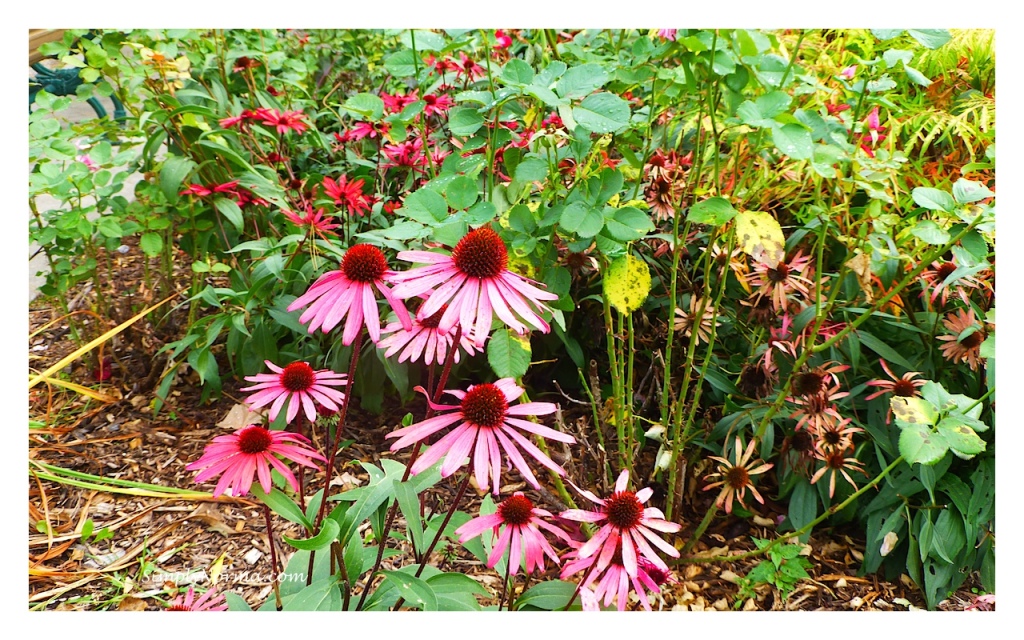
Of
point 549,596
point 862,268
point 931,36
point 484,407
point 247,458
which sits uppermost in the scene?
point 931,36

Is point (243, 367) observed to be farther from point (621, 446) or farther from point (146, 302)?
point (621, 446)

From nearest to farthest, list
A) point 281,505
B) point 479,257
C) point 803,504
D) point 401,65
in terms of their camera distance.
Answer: point 479,257, point 281,505, point 401,65, point 803,504

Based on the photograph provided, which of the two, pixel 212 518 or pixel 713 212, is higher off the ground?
pixel 713 212

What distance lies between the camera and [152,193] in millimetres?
1627

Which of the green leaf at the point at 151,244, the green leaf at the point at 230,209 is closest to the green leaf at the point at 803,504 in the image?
the green leaf at the point at 230,209

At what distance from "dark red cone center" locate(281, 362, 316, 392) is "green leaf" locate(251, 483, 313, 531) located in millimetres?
118

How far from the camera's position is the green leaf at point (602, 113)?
80 cm

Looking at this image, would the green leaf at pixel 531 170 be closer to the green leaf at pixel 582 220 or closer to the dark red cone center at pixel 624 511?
the green leaf at pixel 582 220

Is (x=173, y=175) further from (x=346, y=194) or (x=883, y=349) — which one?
(x=883, y=349)

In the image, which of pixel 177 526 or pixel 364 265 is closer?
pixel 364 265

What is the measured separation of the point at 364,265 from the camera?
2.30 feet

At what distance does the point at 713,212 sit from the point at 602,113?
22 cm

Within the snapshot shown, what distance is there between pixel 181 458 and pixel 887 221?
1.43 meters

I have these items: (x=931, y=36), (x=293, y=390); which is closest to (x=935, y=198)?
(x=931, y=36)
